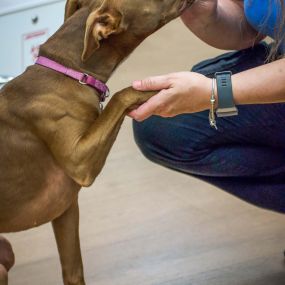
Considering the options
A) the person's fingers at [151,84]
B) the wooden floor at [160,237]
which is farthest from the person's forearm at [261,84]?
the wooden floor at [160,237]

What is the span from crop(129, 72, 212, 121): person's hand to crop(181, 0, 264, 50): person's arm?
1.30ft

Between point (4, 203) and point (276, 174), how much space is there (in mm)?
781

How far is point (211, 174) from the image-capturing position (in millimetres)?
1936

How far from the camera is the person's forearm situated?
155cm

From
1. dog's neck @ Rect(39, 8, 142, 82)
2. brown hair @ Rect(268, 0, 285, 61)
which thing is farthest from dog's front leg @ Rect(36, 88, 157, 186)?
brown hair @ Rect(268, 0, 285, 61)

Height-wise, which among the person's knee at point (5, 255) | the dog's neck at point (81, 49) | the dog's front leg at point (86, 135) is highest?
the dog's neck at point (81, 49)

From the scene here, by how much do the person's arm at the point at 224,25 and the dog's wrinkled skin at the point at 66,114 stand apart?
0.29 meters

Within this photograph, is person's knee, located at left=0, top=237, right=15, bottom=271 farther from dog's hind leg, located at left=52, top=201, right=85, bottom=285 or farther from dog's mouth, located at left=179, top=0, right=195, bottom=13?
dog's mouth, located at left=179, top=0, right=195, bottom=13

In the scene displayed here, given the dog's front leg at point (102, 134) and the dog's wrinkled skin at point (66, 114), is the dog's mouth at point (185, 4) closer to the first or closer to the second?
the dog's wrinkled skin at point (66, 114)

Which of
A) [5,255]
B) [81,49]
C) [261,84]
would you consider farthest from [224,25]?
[5,255]

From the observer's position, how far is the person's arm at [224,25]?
1899 millimetres

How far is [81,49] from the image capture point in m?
1.57

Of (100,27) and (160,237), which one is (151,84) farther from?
(160,237)

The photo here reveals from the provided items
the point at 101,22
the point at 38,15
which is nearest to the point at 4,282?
the point at 101,22
